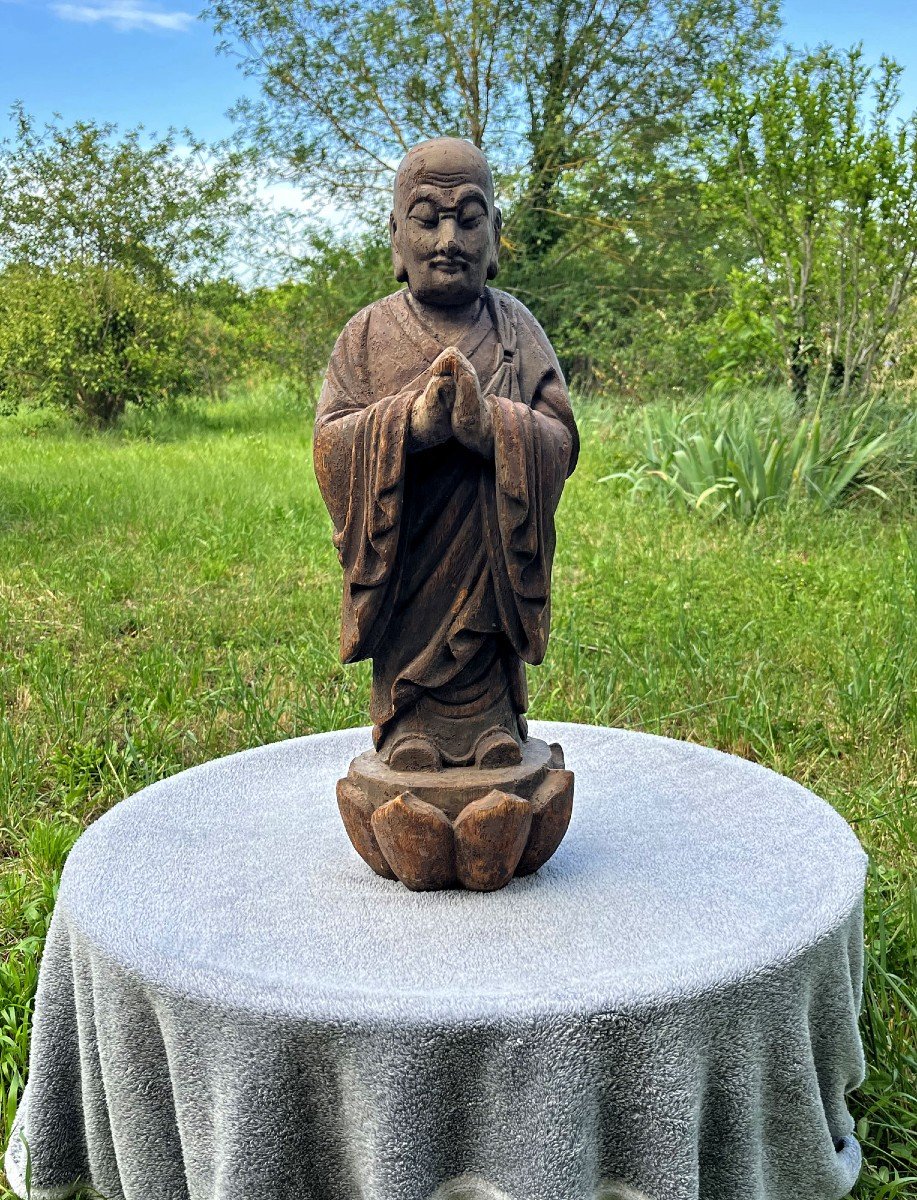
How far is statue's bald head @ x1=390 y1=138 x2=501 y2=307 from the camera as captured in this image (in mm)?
2066

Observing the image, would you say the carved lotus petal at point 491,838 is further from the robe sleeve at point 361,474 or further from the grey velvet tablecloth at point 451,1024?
the robe sleeve at point 361,474

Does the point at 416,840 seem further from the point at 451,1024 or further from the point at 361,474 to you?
the point at 361,474

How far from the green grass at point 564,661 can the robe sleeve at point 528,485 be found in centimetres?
117

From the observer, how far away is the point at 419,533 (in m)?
2.15

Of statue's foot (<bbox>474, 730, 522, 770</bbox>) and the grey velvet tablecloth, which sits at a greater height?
statue's foot (<bbox>474, 730, 522, 770</bbox>)

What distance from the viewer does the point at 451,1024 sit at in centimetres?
160

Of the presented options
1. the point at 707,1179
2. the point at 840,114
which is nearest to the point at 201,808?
the point at 707,1179

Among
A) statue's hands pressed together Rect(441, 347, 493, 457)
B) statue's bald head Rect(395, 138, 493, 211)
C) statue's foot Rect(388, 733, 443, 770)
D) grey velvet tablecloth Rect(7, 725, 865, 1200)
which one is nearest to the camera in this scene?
grey velvet tablecloth Rect(7, 725, 865, 1200)

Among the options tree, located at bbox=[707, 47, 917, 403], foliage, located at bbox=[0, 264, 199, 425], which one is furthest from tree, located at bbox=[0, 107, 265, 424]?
tree, located at bbox=[707, 47, 917, 403]

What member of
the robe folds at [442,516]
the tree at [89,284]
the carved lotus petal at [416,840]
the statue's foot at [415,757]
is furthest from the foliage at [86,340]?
the carved lotus petal at [416,840]

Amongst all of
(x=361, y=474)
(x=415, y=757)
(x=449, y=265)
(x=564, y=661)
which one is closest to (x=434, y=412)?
(x=361, y=474)

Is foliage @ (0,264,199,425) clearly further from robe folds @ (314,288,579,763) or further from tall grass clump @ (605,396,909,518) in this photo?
robe folds @ (314,288,579,763)

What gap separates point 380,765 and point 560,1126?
80 centimetres

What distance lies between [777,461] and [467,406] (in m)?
5.12
